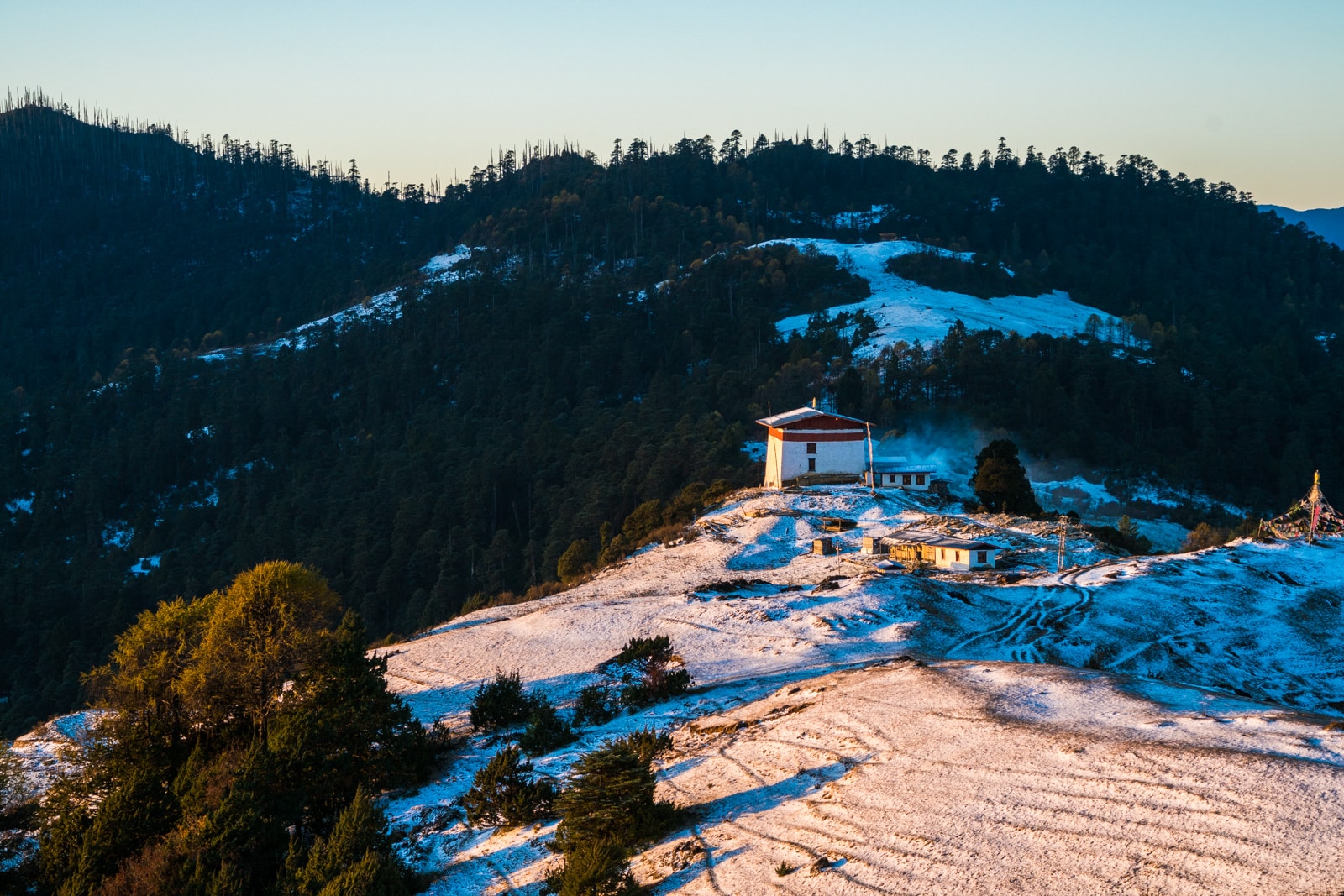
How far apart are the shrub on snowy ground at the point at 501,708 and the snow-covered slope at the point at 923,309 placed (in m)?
75.4

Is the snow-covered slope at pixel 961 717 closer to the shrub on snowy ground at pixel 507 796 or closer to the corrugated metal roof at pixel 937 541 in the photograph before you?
the shrub on snowy ground at pixel 507 796

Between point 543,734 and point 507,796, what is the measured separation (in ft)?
10.8

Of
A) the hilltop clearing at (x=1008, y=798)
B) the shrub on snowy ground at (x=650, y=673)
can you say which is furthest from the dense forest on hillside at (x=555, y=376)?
the hilltop clearing at (x=1008, y=798)

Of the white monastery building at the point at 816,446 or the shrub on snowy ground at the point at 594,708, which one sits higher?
the white monastery building at the point at 816,446

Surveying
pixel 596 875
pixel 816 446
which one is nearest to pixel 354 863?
pixel 596 875

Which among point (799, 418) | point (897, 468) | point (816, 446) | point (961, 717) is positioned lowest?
point (897, 468)

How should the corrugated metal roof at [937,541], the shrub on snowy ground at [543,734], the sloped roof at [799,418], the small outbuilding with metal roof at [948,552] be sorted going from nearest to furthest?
1. the shrub on snowy ground at [543,734]
2. the small outbuilding with metal roof at [948,552]
3. the corrugated metal roof at [937,541]
4. the sloped roof at [799,418]

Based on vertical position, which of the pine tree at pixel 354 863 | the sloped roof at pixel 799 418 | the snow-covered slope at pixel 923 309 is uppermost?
the snow-covered slope at pixel 923 309

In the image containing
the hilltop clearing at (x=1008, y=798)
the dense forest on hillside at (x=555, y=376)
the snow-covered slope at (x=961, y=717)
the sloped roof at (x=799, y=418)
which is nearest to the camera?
the hilltop clearing at (x=1008, y=798)

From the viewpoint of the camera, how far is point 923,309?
109 metres

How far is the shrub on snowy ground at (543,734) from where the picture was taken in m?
22.0

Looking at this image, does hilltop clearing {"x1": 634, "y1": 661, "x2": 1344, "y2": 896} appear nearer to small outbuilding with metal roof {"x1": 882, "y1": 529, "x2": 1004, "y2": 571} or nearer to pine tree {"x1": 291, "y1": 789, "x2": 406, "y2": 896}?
pine tree {"x1": 291, "y1": 789, "x2": 406, "y2": 896}

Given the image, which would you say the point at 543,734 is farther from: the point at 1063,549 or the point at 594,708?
the point at 1063,549

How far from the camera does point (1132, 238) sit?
572 ft
